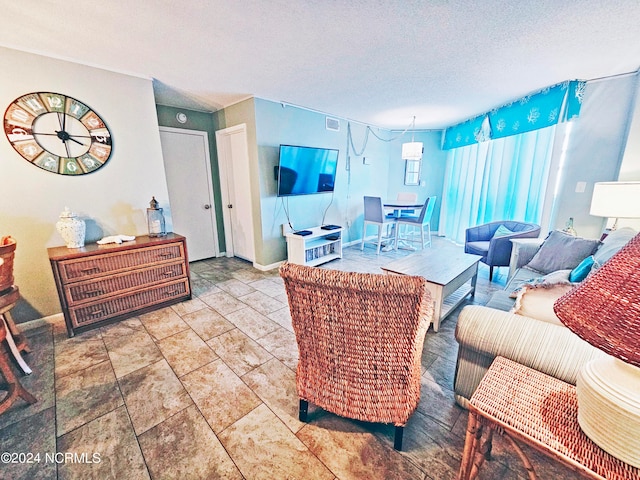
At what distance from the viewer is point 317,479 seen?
44.4 inches

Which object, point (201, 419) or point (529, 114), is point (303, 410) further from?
point (529, 114)

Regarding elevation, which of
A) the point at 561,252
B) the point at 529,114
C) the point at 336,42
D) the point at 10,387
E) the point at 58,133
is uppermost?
the point at 336,42

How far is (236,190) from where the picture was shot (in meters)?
3.95

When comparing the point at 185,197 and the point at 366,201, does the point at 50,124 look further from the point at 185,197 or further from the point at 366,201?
the point at 366,201

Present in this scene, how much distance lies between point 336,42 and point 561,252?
2546mm

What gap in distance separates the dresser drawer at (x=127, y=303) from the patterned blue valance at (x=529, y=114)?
4665mm

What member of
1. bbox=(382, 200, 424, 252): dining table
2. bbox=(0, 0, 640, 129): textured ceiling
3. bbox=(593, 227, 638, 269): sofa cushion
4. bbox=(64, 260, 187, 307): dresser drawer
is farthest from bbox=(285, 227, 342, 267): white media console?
bbox=(593, 227, 638, 269): sofa cushion

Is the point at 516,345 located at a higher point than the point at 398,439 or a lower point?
higher

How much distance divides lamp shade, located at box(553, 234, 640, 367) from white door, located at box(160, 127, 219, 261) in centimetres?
418

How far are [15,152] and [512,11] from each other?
3.84 meters

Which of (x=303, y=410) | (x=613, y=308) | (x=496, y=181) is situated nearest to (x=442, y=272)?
(x=303, y=410)

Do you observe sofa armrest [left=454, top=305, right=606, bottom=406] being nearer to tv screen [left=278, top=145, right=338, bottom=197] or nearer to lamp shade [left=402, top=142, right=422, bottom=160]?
tv screen [left=278, top=145, right=338, bottom=197]

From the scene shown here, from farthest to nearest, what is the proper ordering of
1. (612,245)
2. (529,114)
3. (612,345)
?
1. (529,114)
2. (612,245)
3. (612,345)

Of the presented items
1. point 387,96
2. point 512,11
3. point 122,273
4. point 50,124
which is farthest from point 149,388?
point 387,96
